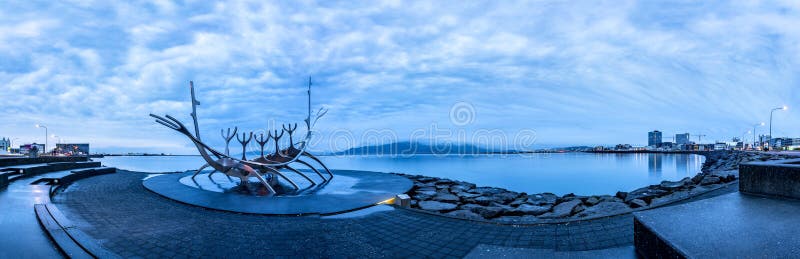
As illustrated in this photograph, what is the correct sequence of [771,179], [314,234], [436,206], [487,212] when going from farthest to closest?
[436,206], [487,212], [314,234], [771,179]

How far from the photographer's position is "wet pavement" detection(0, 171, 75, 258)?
358 cm

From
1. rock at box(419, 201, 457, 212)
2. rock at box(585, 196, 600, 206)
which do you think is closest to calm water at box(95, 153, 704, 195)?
rock at box(585, 196, 600, 206)

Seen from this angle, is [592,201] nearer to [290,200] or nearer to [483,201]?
[483,201]

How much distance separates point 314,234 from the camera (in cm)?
517

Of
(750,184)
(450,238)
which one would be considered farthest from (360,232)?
(750,184)

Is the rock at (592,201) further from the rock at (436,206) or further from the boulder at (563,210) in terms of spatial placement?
the rock at (436,206)

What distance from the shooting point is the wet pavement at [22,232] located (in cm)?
358

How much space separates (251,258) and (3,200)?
20.8ft

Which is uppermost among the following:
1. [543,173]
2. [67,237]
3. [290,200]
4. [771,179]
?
[771,179]

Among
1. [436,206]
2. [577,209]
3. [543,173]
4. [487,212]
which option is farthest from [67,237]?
[543,173]

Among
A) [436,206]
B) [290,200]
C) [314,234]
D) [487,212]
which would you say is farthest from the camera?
[290,200]

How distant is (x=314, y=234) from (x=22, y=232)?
3.70 meters

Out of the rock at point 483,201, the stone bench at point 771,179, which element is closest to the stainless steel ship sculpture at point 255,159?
the rock at point 483,201

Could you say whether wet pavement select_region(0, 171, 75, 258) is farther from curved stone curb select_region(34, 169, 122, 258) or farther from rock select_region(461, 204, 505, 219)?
rock select_region(461, 204, 505, 219)
